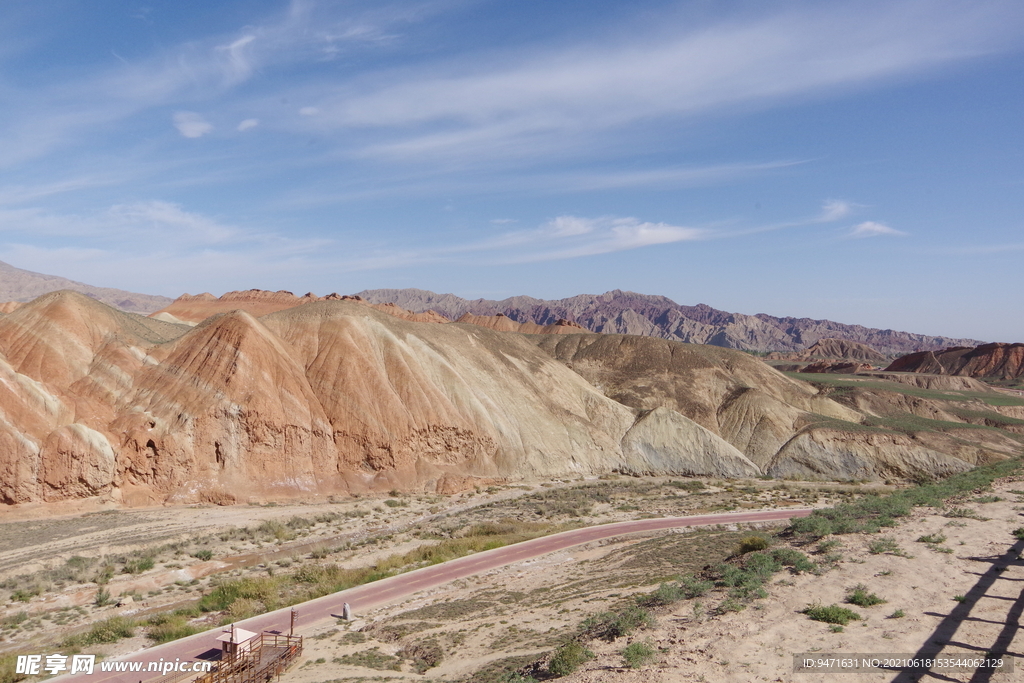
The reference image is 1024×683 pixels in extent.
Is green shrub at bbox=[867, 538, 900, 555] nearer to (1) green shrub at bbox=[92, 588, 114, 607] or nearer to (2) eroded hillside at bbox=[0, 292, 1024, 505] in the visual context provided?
(1) green shrub at bbox=[92, 588, 114, 607]

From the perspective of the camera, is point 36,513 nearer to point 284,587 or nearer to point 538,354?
point 284,587

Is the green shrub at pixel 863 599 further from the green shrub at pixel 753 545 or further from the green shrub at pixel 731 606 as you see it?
the green shrub at pixel 753 545

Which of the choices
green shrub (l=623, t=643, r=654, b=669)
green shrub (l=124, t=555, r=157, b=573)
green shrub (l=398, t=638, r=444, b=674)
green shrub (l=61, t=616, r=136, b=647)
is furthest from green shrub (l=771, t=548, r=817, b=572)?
green shrub (l=124, t=555, r=157, b=573)

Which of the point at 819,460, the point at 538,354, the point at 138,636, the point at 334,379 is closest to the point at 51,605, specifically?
the point at 138,636

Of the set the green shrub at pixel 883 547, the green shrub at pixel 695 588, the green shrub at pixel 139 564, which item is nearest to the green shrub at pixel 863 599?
the green shrub at pixel 883 547

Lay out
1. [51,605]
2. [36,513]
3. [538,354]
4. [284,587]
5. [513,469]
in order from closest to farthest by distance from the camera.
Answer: [51,605] < [284,587] < [36,513] < [513,469] < [538,354]

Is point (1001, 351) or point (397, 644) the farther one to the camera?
point (1001, 351)
